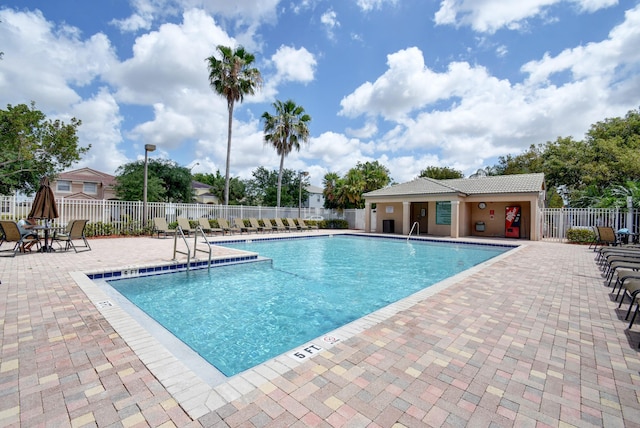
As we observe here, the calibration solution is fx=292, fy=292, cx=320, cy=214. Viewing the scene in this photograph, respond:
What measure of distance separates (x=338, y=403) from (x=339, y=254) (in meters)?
9.98

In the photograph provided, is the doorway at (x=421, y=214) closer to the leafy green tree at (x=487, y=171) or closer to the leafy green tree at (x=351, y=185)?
the leafy green tree at (x=351, y=185)

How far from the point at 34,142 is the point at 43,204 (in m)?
11.4

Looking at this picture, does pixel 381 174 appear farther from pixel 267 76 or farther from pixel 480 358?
pixel 480 358

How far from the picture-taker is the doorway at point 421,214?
21.5 meters

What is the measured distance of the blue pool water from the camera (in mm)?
4016

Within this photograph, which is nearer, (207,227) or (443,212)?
(207,227)

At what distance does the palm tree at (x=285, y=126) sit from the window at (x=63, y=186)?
25049 millimetres

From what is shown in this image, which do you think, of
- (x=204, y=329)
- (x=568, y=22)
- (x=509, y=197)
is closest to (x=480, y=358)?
(x=204, y=329)

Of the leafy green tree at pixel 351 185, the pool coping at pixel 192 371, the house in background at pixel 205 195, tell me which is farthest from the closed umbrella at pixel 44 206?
the house in background at pixel 205 195

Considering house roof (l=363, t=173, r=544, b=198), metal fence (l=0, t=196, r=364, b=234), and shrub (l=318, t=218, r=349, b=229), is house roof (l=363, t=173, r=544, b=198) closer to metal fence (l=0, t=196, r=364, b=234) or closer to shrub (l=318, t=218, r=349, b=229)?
shrub (l=318, t=218, r=349, b=229)

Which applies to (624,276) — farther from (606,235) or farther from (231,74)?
(231,74)

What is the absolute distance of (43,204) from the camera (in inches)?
342

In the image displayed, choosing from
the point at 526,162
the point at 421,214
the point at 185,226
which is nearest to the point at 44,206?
the point at 185,226

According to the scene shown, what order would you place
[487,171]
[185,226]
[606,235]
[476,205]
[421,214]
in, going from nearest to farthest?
[606,235] < [185,226] < [476,205] < [421,214] < [487,171]
